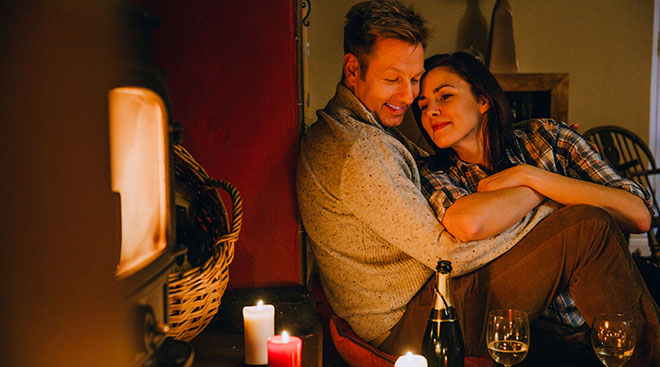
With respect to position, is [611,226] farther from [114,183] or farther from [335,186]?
[114,183]

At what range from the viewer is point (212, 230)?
4.79ft

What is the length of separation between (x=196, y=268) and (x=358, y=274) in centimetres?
58

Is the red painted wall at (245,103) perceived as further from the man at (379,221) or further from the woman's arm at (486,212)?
the woman's arm at (486,212)

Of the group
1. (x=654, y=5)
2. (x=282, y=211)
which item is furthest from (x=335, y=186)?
(x=654, y=5)

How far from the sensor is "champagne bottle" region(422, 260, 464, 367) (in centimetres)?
144

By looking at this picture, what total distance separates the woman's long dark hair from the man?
27cm

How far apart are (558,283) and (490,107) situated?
0.76 meters

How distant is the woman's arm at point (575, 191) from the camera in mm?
1701

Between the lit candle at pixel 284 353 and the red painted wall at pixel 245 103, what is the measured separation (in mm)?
450

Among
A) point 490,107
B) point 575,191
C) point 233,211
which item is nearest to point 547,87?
point 490,107

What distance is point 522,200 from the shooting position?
1639 millimetres

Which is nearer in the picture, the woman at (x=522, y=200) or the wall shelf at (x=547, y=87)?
the woman at (x=522, y=200)

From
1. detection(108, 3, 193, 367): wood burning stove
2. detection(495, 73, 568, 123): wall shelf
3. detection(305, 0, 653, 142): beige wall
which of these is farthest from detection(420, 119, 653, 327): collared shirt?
detection(305, 0, 653, 142): beige wall

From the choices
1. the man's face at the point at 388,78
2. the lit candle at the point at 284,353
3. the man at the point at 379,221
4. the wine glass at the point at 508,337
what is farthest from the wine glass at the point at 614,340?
the man's face at the point at 388,78
